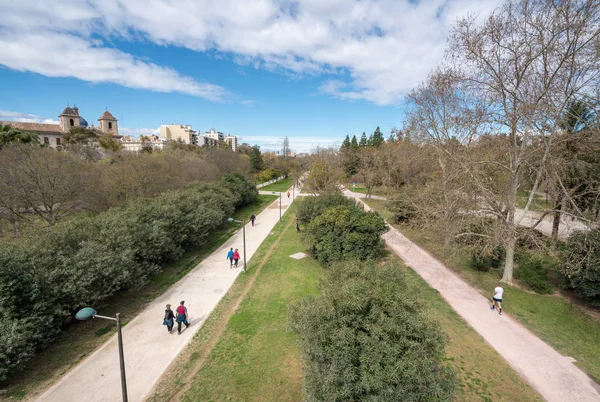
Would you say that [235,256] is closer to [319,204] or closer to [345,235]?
[345,235]

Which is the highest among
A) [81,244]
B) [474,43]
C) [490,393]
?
[474,43]

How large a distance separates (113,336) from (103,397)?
2.97 meters

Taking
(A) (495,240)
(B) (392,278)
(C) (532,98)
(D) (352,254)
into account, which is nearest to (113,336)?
(B) (392,278)

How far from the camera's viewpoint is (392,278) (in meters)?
6.48

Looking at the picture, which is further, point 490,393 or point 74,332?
point 74,332

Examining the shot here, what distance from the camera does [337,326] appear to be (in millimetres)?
5113

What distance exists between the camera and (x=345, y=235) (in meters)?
14.3

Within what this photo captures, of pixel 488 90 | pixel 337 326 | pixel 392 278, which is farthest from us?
pixel 488 90

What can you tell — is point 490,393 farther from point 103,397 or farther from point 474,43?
point 474,43

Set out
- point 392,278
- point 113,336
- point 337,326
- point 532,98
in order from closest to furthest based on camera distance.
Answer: point 337,326, point 392,278, point 113,336, point 532,98

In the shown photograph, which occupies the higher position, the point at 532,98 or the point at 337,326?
the point at 532,98

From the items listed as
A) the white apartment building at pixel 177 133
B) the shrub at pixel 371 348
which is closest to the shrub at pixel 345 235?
the shrub at pixel 371 348

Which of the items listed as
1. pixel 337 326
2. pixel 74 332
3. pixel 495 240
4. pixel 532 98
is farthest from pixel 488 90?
pixel 74 332

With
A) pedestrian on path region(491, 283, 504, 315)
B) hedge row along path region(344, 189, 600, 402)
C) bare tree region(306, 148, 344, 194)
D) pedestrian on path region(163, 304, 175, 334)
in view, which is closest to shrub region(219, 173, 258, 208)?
bare tree region(306, 148, 344, 194)
